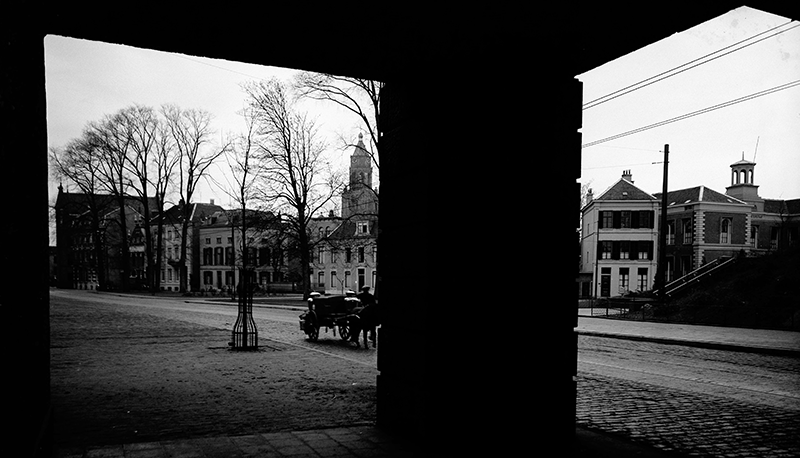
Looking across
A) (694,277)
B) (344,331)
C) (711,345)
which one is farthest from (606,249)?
(344,331)

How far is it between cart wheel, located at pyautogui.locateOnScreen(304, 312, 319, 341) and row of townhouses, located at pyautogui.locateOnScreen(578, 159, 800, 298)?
4113 cm

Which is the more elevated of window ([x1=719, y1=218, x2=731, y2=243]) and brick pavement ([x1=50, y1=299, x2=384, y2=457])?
window ([x1=719, y1=218, x2=731, y2=243])

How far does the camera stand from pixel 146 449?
200 inches

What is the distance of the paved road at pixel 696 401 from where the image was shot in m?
5.69

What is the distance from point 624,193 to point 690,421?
52.8 meters

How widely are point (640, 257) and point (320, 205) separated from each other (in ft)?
106

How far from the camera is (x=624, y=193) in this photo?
55.7 m

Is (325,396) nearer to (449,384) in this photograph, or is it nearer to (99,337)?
(449,384)

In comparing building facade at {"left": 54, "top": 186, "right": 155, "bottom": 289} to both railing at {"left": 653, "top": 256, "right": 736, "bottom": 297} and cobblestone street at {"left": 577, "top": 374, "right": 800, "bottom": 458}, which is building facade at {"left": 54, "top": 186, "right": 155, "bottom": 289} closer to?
railing at {"left": 653, "top": 256, "right": 736, "bottom": 297}

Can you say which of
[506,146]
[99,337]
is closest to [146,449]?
[506,146]

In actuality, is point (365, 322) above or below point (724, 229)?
below

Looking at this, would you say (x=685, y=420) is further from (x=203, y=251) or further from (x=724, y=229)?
(x=203, y=251)

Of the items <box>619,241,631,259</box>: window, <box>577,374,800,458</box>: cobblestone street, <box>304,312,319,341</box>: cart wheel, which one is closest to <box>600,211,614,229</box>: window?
<box>619,241,631,259</box>: window

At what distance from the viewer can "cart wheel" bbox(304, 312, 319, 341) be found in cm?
1628
